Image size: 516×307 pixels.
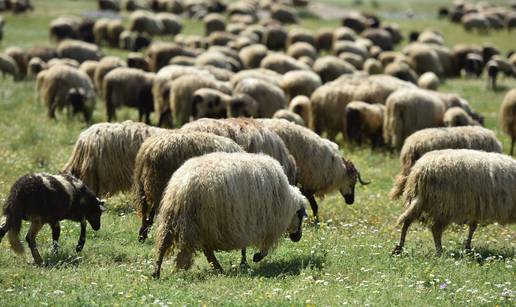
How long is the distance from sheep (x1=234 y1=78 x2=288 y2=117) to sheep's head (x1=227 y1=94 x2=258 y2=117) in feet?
2.22

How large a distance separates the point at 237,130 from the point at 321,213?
265cm

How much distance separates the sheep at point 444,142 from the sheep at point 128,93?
859 cm

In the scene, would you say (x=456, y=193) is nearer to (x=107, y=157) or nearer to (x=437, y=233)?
(x=437, y=233)

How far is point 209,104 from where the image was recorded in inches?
743

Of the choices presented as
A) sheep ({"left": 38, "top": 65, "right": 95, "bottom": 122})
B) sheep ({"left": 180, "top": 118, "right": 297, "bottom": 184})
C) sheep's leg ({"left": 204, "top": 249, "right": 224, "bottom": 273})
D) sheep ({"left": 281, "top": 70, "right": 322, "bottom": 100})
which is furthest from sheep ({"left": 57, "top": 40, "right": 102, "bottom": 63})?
sheep's leg ({"left": 204, "top": 249, "right": 224, "bottom": 273})

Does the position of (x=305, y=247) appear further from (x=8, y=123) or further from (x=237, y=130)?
(x=8, y=123)

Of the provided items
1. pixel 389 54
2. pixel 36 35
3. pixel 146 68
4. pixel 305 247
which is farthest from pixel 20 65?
pixel 305 247

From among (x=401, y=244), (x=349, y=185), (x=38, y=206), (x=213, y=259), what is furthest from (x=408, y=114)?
(x=38, y=206)

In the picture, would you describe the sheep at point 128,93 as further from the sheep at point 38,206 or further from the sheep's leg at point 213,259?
the sheep's leg at point 213,259

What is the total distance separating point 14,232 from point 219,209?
2301mm

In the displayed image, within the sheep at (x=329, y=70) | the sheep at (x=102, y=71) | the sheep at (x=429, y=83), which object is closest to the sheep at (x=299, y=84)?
the sheep at (x=329, y=70)

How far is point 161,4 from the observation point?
5325 cm

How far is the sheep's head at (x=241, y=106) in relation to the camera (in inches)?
738

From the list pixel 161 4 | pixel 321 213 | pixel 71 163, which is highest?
pixel 71 163
